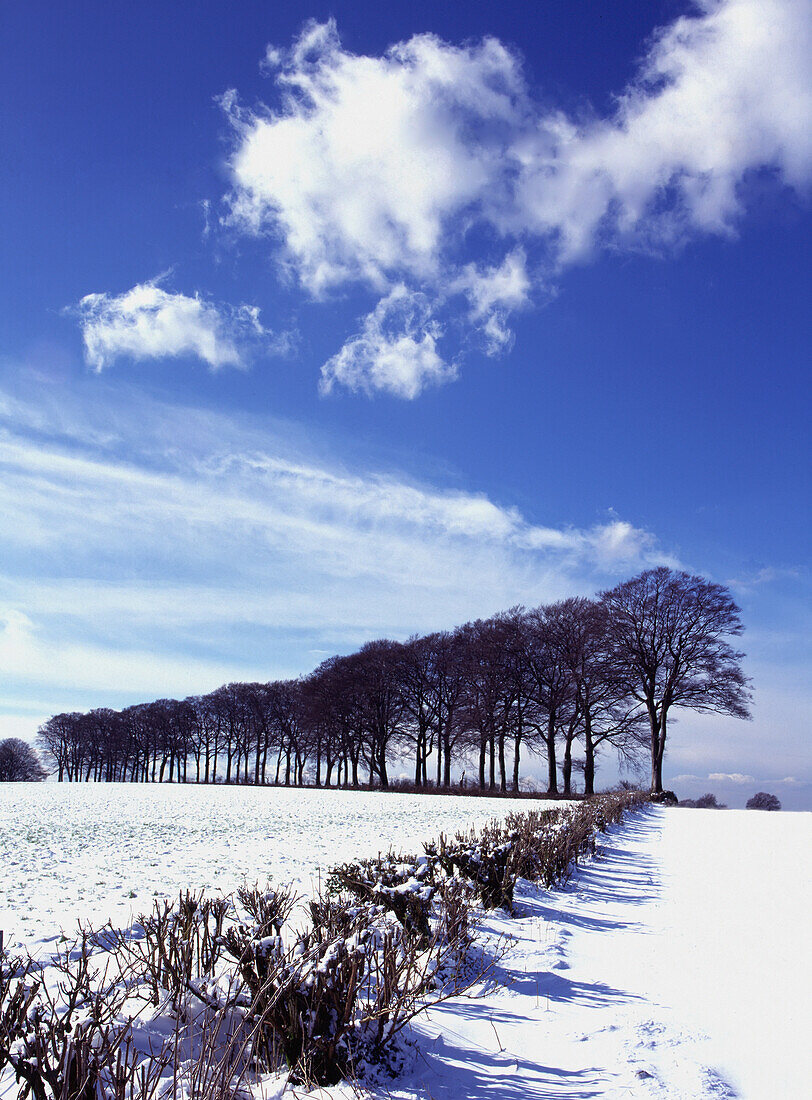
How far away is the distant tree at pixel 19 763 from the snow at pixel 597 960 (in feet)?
253

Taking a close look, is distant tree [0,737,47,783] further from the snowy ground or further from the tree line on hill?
the snowy ground

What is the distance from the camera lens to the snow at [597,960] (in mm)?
3146

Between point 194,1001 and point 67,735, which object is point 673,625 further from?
point 67,735

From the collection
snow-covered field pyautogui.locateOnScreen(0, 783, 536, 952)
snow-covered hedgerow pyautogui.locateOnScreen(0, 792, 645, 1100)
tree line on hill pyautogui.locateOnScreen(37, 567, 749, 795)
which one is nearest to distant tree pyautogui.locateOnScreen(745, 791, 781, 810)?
tree line on hill pyautogui.locateOnScreen(37, 567, 749, 795)

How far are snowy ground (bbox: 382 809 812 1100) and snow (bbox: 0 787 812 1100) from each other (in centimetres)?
1

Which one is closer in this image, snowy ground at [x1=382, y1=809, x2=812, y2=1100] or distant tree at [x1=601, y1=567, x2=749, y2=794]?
snowy ground at [x1=382, y1=809, x2=812, y2=1100]

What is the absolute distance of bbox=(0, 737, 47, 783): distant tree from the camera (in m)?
75.0

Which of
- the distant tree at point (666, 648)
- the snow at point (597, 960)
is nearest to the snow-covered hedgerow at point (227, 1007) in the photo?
the snow at point (597, 960)

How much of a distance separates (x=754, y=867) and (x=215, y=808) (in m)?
16.4

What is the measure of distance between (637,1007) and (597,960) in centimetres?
106

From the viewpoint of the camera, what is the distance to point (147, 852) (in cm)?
1007

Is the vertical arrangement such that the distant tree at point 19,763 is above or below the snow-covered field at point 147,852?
below

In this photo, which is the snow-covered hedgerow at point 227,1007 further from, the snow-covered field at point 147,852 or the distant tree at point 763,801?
the distant tree at point 763,801

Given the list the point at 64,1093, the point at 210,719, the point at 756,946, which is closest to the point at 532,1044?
the point at 64,1093
